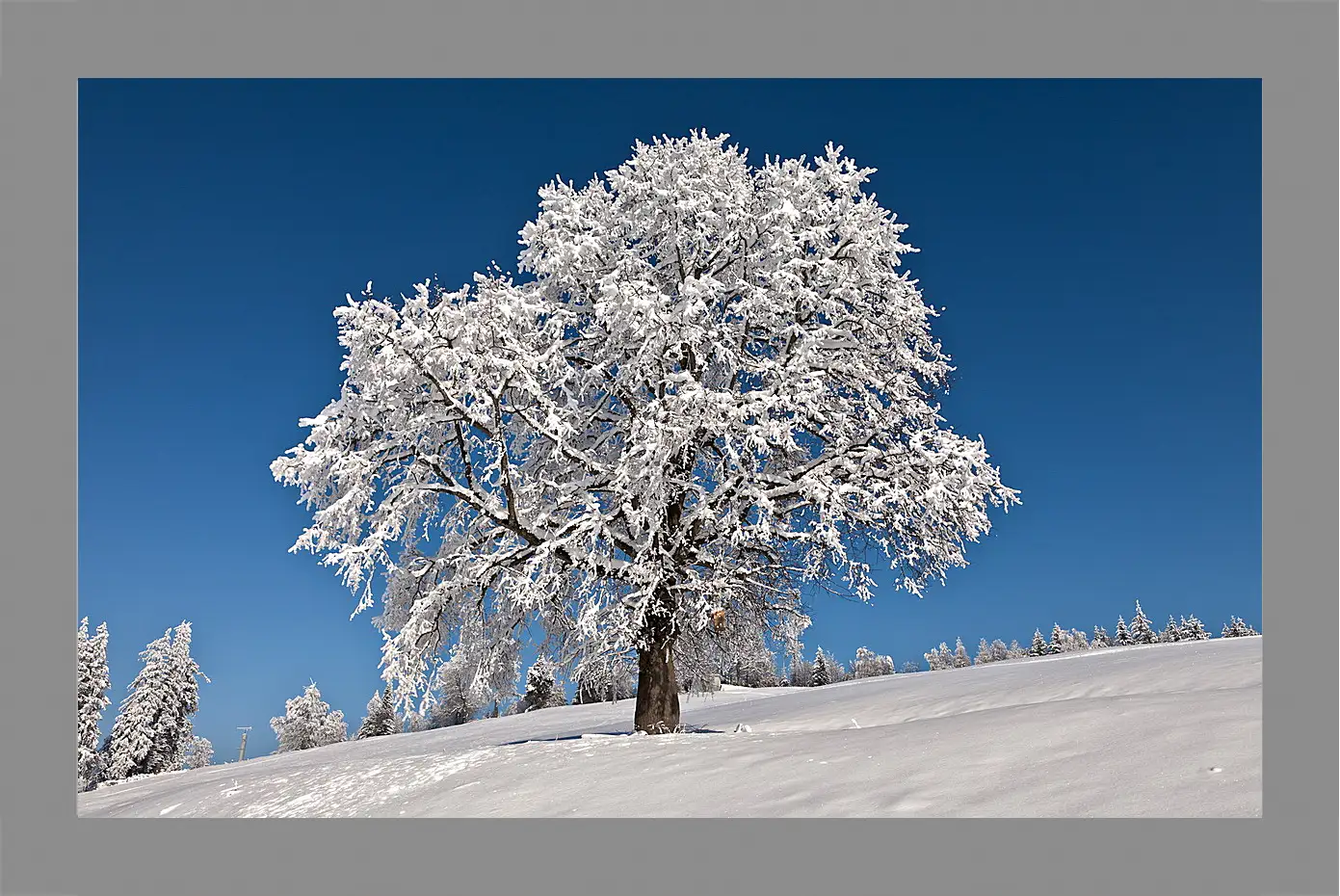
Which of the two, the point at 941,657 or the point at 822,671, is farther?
the point at 941,657

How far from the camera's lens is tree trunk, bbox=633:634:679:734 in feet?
35.2

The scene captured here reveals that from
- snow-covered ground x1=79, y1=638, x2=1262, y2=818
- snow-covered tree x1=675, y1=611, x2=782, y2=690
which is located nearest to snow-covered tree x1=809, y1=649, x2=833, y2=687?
snow-covered tree x1=675, y1=611, x2=782, y2=690

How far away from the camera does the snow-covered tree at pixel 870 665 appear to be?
81.1 m

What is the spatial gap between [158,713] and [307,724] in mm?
25295

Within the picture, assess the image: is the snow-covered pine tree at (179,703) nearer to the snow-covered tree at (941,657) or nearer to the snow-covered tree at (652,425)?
the snow-covered tree at (652,425)

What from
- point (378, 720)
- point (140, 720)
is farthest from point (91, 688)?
point (378, 720)

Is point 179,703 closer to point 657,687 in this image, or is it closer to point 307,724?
point 307,724

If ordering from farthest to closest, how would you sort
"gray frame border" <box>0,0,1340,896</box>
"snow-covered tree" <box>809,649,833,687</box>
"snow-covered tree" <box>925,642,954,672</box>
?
"snow-covered tree" <box>925,642,954,672</box> → "snow-covered tree" <box>809,649,833,687</box> → "gray frame border" <box>0,0,1340,896</box>

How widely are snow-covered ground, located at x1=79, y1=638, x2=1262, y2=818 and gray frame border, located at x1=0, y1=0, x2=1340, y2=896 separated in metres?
0.29

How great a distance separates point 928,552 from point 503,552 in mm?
5449

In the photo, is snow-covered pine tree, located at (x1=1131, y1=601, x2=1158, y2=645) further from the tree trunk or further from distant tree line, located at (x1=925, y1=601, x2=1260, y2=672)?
the tree trunk

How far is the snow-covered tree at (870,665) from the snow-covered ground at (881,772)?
241ft

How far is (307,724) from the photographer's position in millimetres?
66875

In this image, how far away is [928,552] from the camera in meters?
10.8
